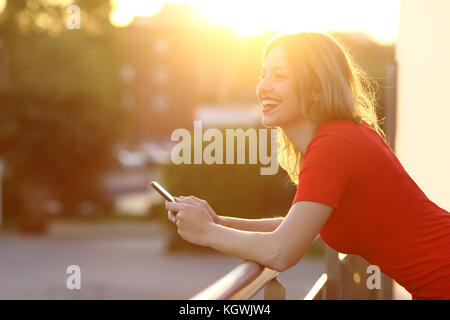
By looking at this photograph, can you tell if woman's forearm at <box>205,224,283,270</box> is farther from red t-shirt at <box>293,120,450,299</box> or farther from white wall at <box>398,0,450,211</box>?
white wall at <box>398,0,450,211</box>

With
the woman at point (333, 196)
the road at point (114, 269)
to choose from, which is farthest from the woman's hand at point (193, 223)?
the road at point (114, 269)

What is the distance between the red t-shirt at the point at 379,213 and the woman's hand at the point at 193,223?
29cm

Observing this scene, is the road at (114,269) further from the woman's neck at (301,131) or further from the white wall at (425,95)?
the woman's neck at (301,131)

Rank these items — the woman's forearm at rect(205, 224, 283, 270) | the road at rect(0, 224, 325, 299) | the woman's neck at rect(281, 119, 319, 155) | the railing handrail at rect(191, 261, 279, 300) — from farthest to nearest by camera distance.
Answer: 1. the road at rect(0, 224, 325, 299)
2. the woman's neck at rect(281, 119, 319, 155)
3. the woman's forearm at rect(205, 224, 283, 270)
4. the railing handrail at rect(191, 261, 279, 300)

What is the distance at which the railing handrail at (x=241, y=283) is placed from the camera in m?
1.43

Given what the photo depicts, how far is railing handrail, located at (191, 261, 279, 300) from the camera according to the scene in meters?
1.43

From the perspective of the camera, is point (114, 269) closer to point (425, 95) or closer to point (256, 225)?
point (425, 95)

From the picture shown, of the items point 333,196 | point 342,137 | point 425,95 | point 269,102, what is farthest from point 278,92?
point 425,95

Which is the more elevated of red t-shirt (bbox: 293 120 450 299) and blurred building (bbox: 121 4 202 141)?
blurred building (bbox: 121 4 202 141)

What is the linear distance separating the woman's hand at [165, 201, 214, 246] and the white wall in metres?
1.93

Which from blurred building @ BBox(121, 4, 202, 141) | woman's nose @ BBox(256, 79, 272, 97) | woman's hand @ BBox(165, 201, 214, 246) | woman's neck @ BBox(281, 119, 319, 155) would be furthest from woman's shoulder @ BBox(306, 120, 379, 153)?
blurred building @ BBox(121, 4, 202, 141)

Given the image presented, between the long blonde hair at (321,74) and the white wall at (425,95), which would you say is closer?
the long blonde hair at (321,74)

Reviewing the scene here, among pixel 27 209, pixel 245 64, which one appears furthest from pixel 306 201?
pixel 245 64

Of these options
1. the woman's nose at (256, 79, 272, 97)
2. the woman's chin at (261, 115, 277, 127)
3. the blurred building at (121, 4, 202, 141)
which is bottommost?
the woman's chin at (261, 115, 277, 127)
